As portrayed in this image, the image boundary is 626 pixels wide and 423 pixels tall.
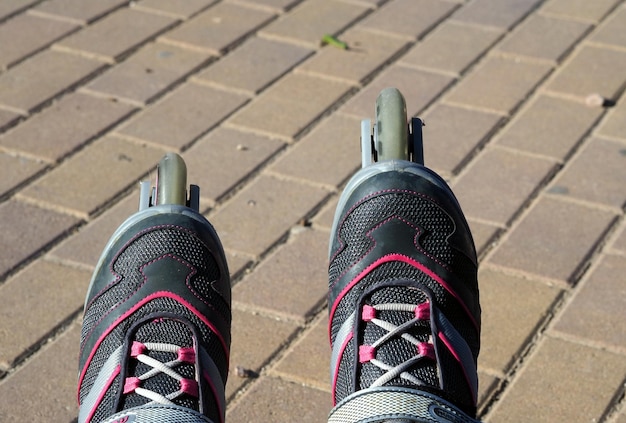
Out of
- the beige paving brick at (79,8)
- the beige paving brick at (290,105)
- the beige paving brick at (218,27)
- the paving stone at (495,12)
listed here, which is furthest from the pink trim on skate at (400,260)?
the beige paving brick at (79,8)

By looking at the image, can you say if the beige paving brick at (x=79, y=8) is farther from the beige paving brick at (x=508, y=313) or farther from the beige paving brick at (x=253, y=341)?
the beige paving brick at (x=508, y=313)

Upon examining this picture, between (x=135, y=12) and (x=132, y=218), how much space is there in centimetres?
218

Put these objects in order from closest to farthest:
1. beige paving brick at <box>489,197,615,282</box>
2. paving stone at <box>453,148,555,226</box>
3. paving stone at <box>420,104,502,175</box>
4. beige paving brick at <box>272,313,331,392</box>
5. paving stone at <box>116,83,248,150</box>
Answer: beige paving brick at <box>272,313,331,392</box>, beige paving brick at <box>489,197,615,282</box>, paving stone at <box>453,148,555,226</box>, paving stone at <box>420,104,502,175</box>, paving stone at <box>116,83,248,150</box>

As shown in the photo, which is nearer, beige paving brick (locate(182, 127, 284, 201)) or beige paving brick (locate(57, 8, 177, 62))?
beige paving brick (locate(182, 127, 284, 201))

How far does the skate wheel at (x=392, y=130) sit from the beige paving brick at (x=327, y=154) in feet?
2.91

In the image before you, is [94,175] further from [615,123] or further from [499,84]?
[615,123]

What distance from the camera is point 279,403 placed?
8.03 feet

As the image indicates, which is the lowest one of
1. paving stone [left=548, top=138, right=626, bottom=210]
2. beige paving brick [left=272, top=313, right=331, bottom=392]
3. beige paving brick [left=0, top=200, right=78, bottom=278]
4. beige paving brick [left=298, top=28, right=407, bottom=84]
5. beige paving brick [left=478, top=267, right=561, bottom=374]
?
paving stone [left=548, top=138, right=626, bottom=210]

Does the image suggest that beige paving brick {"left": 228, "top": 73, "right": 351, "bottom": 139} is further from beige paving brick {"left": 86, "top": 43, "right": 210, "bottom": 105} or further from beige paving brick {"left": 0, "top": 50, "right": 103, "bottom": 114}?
beige paving brick {"left": 0, "top": 50, "right": 103, "bottom": 114}

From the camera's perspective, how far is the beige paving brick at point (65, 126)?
3408 mm

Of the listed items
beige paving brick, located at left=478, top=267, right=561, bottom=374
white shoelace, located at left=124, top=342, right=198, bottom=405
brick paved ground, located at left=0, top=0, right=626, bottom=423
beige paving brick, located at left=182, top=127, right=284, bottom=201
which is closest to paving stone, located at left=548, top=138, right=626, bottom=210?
brick paved ground, located at left=0, top=0, right=626, bottom=423

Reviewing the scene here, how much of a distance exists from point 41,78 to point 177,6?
32.3 inches

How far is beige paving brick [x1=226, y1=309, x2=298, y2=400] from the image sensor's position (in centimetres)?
254

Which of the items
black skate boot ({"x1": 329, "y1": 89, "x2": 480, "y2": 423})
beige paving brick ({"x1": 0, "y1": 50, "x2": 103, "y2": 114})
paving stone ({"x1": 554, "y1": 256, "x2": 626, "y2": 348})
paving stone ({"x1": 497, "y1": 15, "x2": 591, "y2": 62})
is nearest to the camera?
black skate boot ({"x1": 329, "y1": 89, "x2": 480, "y2": 423})
